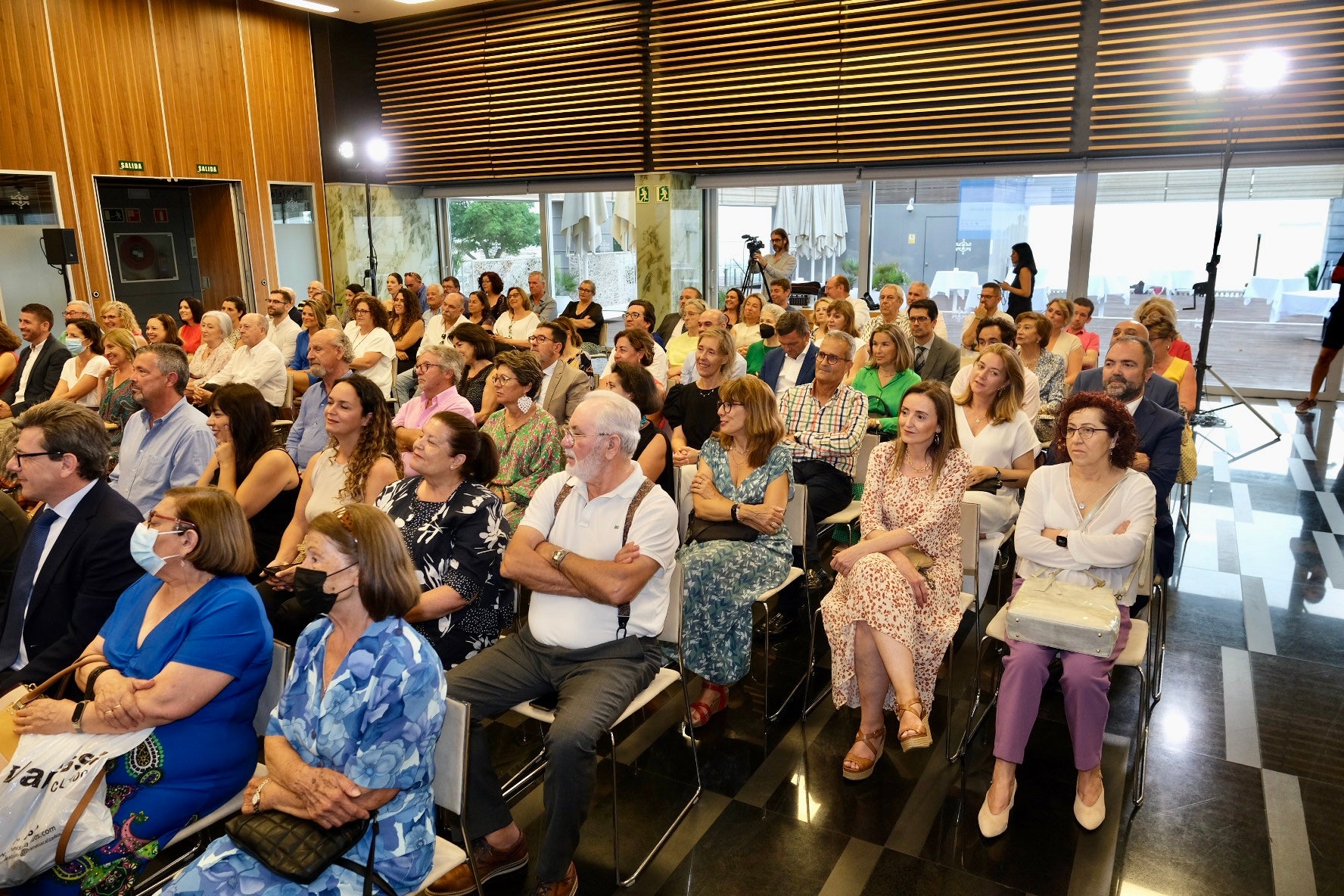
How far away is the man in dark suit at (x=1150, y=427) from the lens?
373cm

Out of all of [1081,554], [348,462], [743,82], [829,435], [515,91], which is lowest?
[1081,554]

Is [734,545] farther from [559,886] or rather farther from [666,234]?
[666,234]

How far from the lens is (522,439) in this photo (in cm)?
428

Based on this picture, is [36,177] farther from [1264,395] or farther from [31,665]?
[1264,395]

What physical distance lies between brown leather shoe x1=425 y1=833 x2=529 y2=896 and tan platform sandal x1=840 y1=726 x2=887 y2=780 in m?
1.12

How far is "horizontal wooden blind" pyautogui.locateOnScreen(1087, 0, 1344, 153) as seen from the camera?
7.36 meters

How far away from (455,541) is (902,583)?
1.64m

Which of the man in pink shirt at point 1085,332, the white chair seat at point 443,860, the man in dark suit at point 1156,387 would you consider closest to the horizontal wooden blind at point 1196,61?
the man in pink shirt at point 1085,332

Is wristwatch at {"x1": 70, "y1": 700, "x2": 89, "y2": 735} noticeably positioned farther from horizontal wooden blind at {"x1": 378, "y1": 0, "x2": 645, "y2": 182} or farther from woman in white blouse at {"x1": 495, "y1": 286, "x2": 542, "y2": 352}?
horizontal wooden blind at {"x1": 378, "y1": 0, "x2": 645, "y2": 182}

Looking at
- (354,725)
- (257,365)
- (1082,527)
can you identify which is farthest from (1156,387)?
(257,365)

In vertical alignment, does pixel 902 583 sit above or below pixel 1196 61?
below

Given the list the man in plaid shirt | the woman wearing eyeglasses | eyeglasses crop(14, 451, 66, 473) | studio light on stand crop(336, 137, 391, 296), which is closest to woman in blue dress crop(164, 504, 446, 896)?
eyeglasses crop(14, 451, 66, 473)

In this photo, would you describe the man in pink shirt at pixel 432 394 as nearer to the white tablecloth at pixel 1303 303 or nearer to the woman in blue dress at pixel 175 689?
the woman in blue dress at pixel 175 689

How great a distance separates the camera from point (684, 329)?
7598 mm
